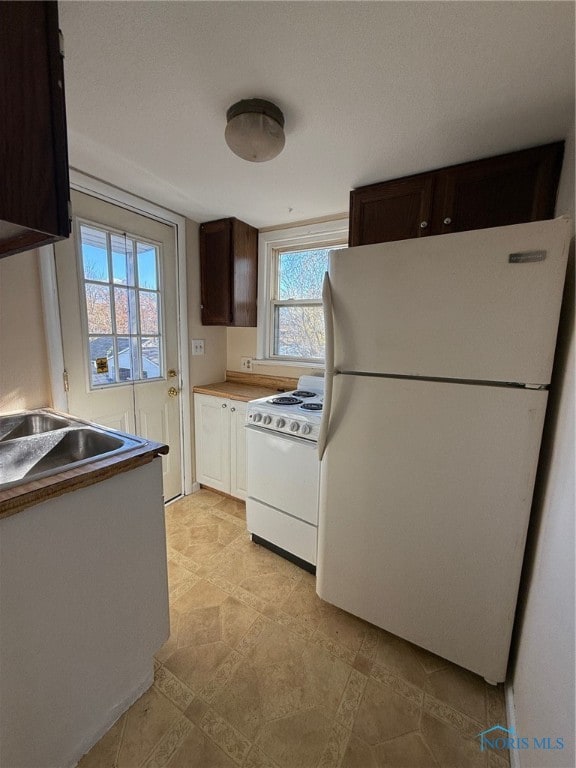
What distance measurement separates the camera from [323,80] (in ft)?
3.52

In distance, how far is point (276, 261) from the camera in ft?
8.86

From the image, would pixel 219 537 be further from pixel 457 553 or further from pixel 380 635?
pixel 457 553

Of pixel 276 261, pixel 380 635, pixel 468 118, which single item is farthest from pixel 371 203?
pixel 380 635

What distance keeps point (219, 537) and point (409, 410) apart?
64.6 inches

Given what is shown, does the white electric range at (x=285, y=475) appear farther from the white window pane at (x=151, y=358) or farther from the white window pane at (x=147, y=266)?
the white window pane at (x=147, y=266)

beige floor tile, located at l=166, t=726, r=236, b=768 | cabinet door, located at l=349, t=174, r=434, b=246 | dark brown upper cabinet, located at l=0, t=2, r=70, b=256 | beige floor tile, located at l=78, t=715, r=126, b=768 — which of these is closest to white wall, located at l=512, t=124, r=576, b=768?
cabinet door, located at l=349, t=174, r=434, b=246

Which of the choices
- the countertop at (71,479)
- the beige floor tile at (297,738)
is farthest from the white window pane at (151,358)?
the beige floor tile at (297,738)

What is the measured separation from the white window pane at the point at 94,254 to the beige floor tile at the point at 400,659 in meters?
2.48

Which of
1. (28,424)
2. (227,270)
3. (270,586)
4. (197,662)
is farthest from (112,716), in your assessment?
(227,270)

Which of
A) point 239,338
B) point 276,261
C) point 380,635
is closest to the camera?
point 380,635

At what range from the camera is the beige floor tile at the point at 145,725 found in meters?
1.04

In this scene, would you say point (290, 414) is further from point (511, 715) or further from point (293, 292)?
point (511, 715)

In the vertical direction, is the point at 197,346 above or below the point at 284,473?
above

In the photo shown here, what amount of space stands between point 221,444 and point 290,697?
5.12 feet
